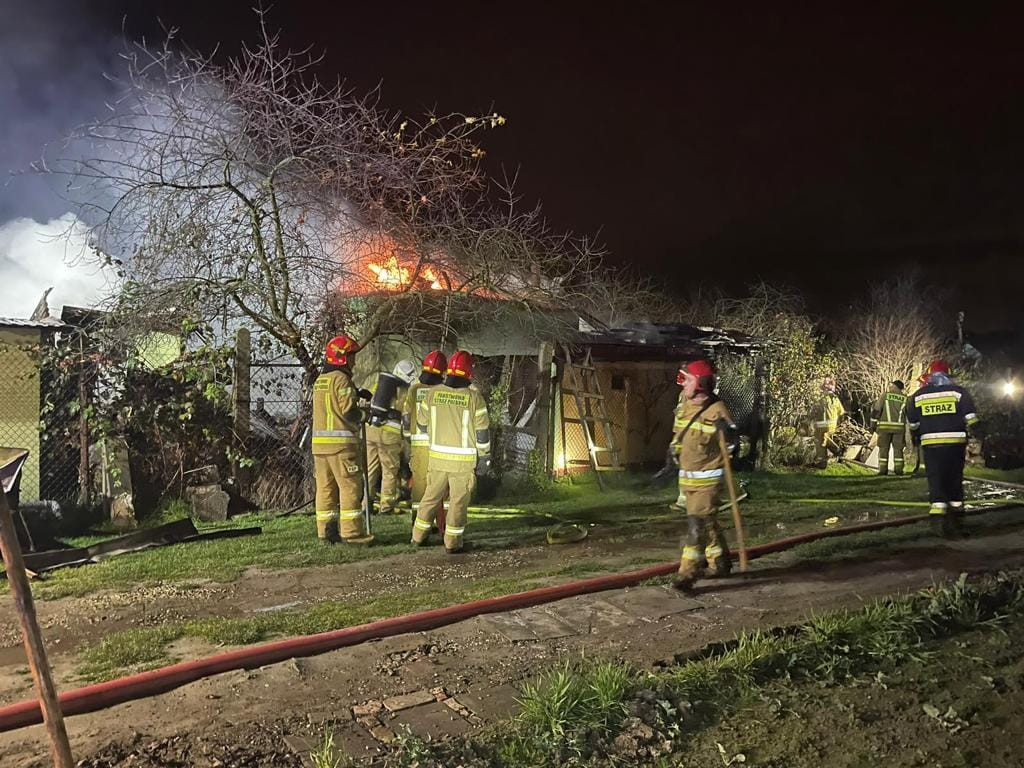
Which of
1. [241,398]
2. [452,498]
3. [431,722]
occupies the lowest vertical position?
[431,722]

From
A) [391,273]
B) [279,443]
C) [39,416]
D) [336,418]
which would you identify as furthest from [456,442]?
[39,416]

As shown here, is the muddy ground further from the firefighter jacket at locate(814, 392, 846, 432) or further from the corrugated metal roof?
the firefighter jacket at locate(814, 392, 846, 432)

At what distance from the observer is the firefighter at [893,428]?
14242 mm

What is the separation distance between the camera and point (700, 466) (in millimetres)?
6449

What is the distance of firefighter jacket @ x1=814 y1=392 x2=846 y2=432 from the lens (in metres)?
15.8

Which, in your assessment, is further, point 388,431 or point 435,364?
point 388,431

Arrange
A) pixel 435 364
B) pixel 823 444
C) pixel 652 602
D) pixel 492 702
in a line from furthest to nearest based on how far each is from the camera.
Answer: pixel 823 444 → pixel 435 364 → pixel 652 602 → pixel 492 702

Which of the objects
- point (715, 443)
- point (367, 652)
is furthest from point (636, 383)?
point (367, 652)

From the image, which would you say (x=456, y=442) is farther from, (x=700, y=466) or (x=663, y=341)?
(x=663, y=341)

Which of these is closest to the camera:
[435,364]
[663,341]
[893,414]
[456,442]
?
[456,442]

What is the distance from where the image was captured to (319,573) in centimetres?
704

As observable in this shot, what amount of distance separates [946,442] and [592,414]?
5540mm

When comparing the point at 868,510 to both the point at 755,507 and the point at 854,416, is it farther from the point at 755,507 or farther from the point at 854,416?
the point at 854,416

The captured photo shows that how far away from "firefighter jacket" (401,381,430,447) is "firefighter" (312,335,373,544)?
3.08 feet
